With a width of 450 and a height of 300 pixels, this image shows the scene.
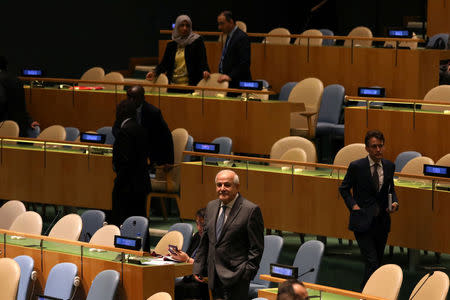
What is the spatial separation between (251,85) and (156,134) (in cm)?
124

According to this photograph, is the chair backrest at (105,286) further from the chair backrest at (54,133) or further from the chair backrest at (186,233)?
the chair backrest at (54,133)

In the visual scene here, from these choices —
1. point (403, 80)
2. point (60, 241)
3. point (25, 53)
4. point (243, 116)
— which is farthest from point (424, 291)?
point (25, 53)

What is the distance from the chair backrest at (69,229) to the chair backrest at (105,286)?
124 cm

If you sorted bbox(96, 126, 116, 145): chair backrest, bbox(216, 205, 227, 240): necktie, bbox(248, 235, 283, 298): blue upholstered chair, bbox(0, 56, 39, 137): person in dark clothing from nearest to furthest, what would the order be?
1. bbox(216, 205, 227, 240): necktie
2. bbox(248, 235, 283, 298): blue upholstered chair
3. bbox(96, 126, 116, 145): chair backrest
4. bbox(0, 56, 39, 137): person in dark clothing

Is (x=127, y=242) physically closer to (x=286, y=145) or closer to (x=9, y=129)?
(x=286, y=145)

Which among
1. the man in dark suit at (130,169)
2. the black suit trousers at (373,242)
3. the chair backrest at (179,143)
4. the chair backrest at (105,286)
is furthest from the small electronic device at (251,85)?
the chair backrest at (105,286)

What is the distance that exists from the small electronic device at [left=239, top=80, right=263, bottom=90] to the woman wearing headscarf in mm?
434

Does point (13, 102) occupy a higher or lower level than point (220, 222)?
higher

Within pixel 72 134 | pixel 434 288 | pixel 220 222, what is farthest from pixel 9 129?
pixel 434 288

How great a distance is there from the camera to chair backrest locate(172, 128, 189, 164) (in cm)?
923

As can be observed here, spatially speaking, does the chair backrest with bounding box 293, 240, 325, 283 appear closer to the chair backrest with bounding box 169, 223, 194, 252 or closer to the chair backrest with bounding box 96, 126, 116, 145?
the chair backrest with bounding box 169, 223, 194, 252

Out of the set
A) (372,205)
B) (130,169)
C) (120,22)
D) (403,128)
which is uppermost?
(120,22)

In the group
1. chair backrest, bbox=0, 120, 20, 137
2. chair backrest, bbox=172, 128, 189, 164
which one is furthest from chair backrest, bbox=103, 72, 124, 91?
chair backrest, bbox=172, 128, 189, 164

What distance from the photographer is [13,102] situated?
10.2m
